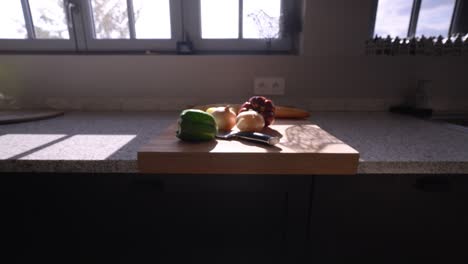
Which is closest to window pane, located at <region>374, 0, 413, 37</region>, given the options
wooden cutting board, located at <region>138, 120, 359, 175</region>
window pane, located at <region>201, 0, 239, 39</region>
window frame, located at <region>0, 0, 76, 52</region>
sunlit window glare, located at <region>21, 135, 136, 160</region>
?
window pane, located at <region>201, 0, 239, 39</region>

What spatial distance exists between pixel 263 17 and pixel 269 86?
35 cm

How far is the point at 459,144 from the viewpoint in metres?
0.58

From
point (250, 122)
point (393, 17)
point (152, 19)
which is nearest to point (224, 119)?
point (250, 122)

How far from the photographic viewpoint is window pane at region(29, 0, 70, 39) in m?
1.09

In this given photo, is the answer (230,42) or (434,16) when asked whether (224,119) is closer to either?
(230,42)

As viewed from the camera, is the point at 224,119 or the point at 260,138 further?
the point at 224,119

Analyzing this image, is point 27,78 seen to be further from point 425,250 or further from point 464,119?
point 464,119

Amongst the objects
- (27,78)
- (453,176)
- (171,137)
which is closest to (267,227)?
(171,137)

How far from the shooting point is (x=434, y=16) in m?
1.17

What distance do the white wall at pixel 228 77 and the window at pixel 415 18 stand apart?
0.21 meters

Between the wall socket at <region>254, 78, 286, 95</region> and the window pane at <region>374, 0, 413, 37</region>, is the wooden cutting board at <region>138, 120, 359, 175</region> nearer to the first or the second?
the wall socket at <region>254, 78, 286, 95</region>

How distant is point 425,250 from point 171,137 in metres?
0.74

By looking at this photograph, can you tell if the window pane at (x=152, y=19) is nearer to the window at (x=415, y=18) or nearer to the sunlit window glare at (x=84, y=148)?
the sunlit window glare at (x=84, y=148)

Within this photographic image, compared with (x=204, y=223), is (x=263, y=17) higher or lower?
higher
